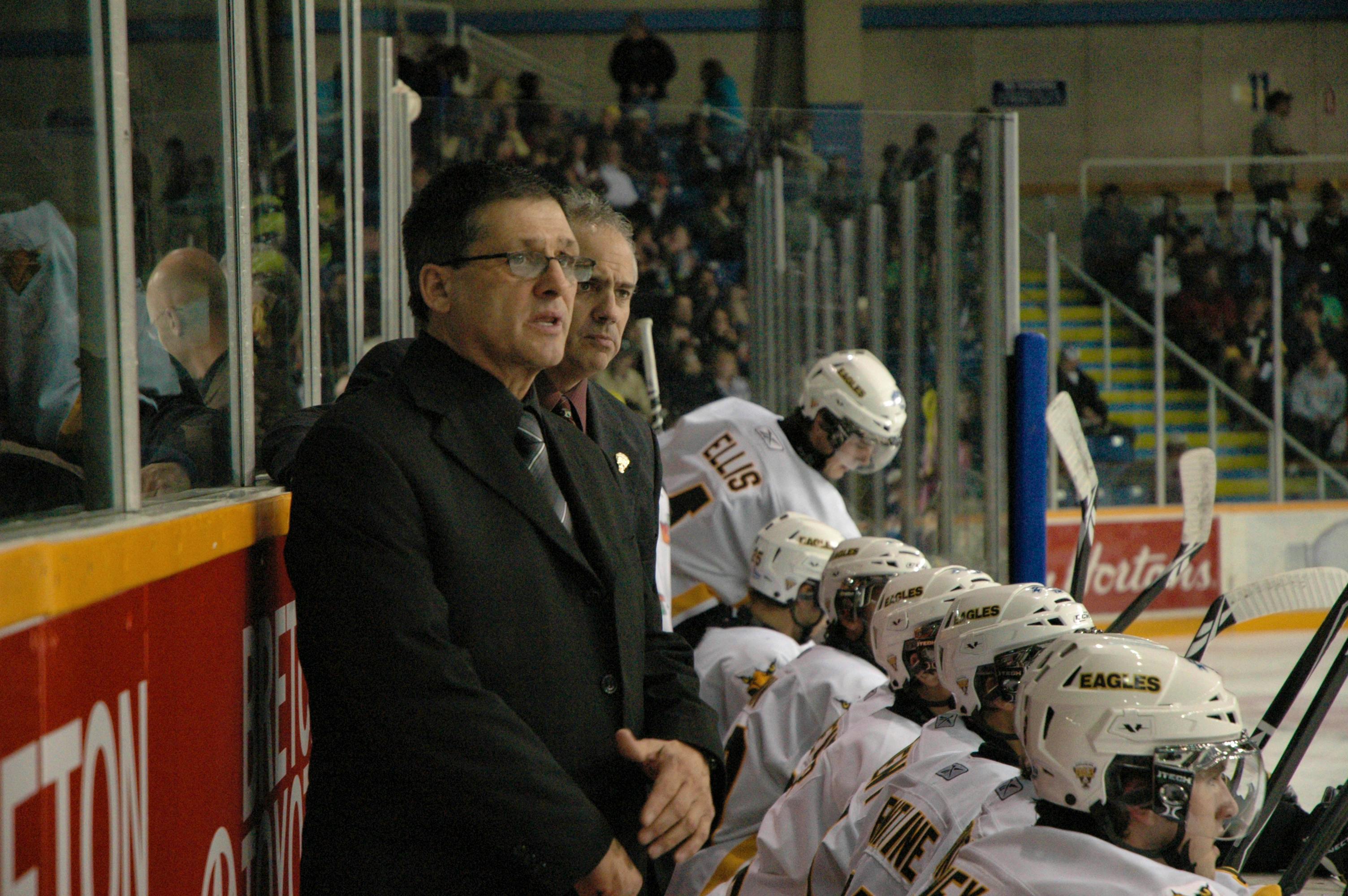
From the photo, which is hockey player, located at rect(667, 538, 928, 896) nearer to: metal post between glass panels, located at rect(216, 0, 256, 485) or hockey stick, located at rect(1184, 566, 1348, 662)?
hockey stick, located at rect(1184, 566, 1348, 662)

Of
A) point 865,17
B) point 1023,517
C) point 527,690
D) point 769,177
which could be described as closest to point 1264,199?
point 865,17

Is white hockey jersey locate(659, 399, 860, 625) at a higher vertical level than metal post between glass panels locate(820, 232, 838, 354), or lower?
lower

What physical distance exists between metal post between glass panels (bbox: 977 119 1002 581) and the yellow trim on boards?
9.37ft

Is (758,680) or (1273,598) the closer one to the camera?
(1273,598)

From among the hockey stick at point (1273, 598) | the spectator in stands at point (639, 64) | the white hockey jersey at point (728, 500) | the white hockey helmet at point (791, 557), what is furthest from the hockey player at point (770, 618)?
the spectator in stands at point (639, 64)

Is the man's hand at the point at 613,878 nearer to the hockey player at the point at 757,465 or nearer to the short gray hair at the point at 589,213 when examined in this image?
the short gray hair at the point at 589,213

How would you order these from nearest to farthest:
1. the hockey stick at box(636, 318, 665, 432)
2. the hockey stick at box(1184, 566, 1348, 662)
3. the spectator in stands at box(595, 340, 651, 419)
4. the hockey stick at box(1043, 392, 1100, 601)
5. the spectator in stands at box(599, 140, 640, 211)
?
the hockey stick at box(1184, 566, 1348, 662) → the hockey stick at box(1043, 392, 1100, 601) → the hockey stick at box(636, 318, 665, 432) → the spectator in stands at box(595, 340, 651, 419) → the spectator in stands at box(599, 140, 640, 211)

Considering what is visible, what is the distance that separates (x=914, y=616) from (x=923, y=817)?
1.79ft

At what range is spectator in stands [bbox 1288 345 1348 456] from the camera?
9133 mm

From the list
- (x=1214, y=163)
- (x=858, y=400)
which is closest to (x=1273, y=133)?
(x=1214, y=163)

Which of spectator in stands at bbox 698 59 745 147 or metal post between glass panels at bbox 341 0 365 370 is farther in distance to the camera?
spectator in stands at bbox 698 59 745 147

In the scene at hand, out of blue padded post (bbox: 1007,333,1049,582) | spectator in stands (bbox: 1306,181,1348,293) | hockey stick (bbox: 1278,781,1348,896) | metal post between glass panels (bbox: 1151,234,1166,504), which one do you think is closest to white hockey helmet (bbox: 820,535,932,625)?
hockey stick (bbox: 1278,781,1348,896)

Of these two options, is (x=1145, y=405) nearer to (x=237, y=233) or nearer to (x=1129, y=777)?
(x=1129, y=777)

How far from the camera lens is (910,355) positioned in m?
4.61
